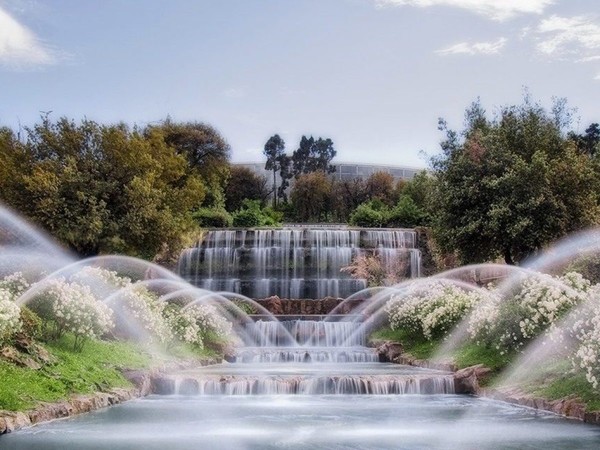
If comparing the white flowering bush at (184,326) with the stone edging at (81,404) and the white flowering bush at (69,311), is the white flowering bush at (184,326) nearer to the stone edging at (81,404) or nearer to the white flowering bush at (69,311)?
the stone edging at (81,404)

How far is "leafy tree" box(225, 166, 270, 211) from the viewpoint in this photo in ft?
249

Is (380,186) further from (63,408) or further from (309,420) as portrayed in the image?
(63,408)

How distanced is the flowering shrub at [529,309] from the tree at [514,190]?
39.4ft

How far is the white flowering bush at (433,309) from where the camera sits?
24109mm

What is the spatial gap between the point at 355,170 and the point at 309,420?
250 ft

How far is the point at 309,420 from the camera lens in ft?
46.8

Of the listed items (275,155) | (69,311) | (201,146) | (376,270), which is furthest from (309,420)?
(275,155)

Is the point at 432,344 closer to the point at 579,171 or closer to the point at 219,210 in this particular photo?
the point at 579,171

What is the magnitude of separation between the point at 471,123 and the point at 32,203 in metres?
22.6

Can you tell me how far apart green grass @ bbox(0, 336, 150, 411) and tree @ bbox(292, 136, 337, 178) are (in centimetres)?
6439

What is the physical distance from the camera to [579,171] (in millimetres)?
32031

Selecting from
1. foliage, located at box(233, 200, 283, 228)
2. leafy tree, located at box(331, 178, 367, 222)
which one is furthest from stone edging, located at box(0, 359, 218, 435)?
leafy tree, located at box(331, 178, 367, 222)

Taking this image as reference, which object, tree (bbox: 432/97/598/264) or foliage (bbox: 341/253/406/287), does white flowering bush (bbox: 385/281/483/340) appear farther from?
foliage (bbox: 341/253/406/287)

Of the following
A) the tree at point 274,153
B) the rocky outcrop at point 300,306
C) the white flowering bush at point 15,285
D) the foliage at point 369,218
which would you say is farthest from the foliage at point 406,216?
the white flowering bush at point 15,285
